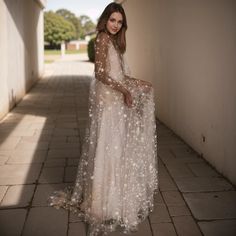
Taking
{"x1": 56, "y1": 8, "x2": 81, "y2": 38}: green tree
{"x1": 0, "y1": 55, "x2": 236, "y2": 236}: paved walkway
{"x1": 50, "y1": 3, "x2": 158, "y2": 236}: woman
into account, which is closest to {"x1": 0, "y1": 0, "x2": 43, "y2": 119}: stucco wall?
{"x1": 0, "y1": 55, "x2": 236, "y2": 236}: paved walkway

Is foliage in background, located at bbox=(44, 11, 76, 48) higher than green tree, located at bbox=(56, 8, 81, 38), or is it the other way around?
green tree, located at bbox=(56, 8, 81, 38)

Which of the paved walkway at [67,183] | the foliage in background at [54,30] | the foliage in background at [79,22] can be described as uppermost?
the foliage in background at [79,22]

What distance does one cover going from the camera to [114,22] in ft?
8.65

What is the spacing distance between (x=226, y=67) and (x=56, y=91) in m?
7.66

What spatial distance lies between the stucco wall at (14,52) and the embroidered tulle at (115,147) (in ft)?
14.2

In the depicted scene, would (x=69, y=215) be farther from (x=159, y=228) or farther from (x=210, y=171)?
(x=210, y=171)

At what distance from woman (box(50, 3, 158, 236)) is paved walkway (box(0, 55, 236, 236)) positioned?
0.17m

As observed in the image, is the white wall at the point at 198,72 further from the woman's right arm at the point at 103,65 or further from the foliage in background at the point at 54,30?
the foliage in background at the point at 54,30

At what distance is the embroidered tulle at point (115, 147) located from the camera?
2.71 meters

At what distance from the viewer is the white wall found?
364cm

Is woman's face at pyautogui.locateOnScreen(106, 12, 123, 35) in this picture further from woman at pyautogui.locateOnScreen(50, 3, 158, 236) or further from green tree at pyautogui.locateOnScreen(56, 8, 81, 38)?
green tree at pyautogui.locateOnScreen(56, 8, 81, 38)

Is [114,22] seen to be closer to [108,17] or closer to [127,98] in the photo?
[108,17]

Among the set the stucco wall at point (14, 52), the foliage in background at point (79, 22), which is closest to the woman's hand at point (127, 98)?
the stucco wall at point (14, 52)

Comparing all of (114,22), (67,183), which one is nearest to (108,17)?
(114,22)
